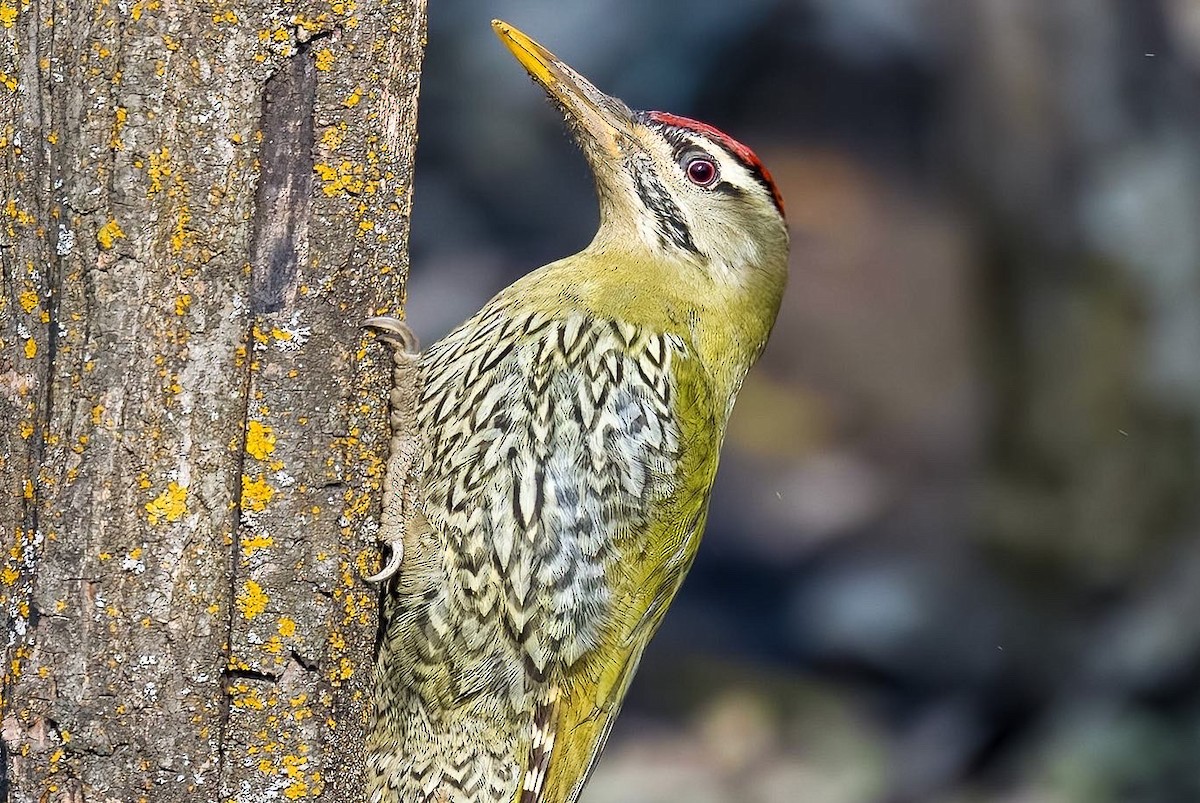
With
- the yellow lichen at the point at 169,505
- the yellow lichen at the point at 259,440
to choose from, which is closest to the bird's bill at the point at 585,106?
the yellow lichen at the point at 259,440

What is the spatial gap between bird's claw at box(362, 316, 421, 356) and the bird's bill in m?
1.01

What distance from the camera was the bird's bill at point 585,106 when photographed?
353 cm

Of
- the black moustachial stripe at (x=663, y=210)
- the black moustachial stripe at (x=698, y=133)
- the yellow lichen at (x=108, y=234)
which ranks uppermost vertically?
the black moustachial stripe at (x=698, y=133)

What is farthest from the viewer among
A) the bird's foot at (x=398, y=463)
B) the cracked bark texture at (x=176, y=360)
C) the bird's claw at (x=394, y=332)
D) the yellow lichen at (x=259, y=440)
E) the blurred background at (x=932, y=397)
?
the blurred background at (x=932, y=397)

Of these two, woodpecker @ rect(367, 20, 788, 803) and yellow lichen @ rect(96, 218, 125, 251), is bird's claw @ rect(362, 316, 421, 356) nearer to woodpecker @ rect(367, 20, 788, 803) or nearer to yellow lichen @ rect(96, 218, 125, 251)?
woodpecker @ rect(367, 20, 788, 803)

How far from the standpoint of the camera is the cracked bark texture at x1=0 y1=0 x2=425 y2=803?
2.30m

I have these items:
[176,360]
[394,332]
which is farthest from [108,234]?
[394,332]

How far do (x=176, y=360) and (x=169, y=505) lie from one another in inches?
9.3

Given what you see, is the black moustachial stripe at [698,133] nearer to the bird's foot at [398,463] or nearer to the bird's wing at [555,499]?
the bird's wing at [555,499]

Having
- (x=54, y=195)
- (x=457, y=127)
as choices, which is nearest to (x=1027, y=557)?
(x=457, y=127)

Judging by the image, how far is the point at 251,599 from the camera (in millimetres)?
2475

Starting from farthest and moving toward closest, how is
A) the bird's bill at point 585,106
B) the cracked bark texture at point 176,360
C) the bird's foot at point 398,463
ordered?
1. the bird's bill at point 585,106
2. the bird's foot at point 398,463
3. the cracked bark texture at point 176,360

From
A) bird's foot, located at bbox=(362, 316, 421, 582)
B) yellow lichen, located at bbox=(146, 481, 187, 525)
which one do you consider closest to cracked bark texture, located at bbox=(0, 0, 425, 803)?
yellow lichen, located at bbox=(146, 481, 187, 525)

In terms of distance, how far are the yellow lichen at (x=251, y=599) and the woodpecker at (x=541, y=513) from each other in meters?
0.42
